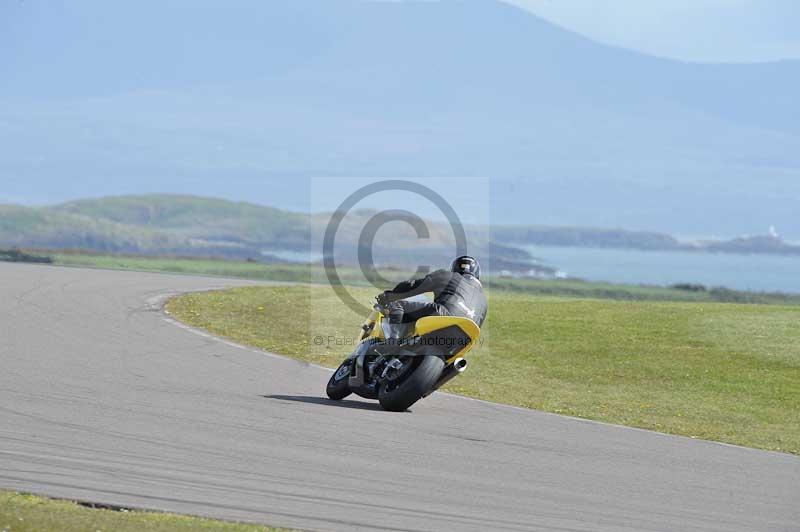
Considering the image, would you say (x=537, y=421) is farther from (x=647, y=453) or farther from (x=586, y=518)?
(x=586, y=518)

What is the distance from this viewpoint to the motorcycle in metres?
13.5

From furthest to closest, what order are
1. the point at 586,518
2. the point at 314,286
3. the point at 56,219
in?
1. the point at 56,219
2. the point at 314,286
3. the point at 586,518

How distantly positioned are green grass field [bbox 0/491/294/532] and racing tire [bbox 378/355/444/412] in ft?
17.1

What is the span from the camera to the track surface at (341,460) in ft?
30.5

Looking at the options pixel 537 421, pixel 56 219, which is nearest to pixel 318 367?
pixel 537 421

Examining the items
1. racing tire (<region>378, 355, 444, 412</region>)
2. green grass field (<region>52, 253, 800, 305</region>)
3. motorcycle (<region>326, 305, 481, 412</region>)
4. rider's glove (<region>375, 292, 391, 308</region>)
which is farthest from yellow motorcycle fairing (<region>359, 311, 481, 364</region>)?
green grass field (<region>52, 253, 800, 305</region>)

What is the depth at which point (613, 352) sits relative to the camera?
22.7 metres

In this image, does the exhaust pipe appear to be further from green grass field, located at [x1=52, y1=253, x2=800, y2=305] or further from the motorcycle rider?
green grass field, located at [x1=52, y1=253, x2=800, y2=305]

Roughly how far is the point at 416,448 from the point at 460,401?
158 inches

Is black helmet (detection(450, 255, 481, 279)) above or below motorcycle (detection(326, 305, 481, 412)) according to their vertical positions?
above

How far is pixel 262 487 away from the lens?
9648 mm

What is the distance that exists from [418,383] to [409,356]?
0.32 metres

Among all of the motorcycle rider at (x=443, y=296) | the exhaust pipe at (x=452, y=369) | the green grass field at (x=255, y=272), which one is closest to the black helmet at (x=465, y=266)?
the motorcycle rider at (x=443, y=296)

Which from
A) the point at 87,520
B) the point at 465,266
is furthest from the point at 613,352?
the point at 87,520
